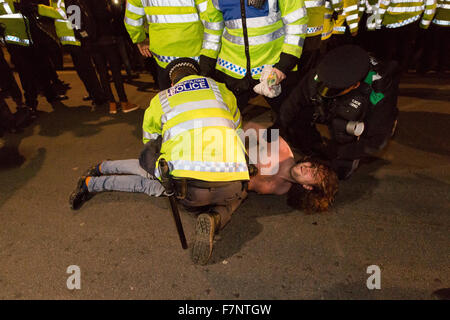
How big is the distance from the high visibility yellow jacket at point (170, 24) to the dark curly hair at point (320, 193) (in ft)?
4.64

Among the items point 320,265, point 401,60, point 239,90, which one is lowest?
point 320,265

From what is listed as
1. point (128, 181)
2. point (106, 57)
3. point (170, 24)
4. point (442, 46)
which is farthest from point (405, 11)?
point (128, 181)

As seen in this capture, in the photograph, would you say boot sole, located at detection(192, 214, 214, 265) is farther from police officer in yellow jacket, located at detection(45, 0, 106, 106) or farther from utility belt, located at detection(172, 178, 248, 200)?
police officer in yellow jacket, located at detection(45, 0, 106, 106)

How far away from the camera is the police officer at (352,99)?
1.93 meters

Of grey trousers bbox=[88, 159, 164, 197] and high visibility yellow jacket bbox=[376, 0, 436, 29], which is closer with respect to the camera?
grey trousers bbox=[88, 159, 164, 197]

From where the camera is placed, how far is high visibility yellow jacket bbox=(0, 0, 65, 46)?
3.43 m

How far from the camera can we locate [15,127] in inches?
145

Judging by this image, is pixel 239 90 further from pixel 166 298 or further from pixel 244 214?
pixel 166 298

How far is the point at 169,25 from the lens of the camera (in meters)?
2.28

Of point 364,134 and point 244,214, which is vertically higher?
point 364,134

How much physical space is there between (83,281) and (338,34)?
456 cm

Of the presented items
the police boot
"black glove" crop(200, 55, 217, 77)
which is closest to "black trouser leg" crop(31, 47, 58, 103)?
"black glove" crop(200, 55, 217, 77)
